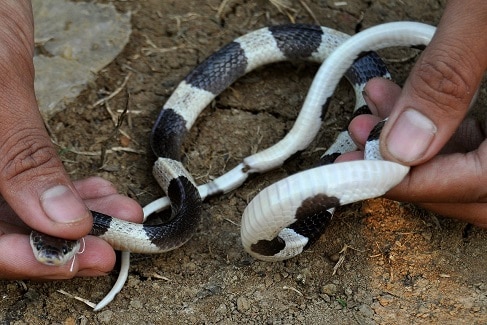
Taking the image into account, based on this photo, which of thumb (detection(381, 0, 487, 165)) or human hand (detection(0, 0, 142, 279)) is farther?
human hand (detection(0, 0, 142, 279))

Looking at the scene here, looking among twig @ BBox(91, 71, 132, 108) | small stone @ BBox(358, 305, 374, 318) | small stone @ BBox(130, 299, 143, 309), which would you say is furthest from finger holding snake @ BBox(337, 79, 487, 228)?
twig @ BBox(91, 71, 132, 108)

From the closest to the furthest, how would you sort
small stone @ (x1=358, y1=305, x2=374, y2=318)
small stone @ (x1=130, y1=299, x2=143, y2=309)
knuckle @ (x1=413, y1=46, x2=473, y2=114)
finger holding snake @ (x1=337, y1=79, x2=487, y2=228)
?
knuckle @ (x1=413, y1=46, x2=473, y2=114)
finger holding snake @ (x1=337, y1=79, x2=487, y2=228)
small stone @ (x1=358, y1=305, x2=374, y2=318)
small stone @ (x1=130, y1=299, x2=143, y2=309)

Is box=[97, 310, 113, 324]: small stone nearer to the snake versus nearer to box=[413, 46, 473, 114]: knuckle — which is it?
the snake

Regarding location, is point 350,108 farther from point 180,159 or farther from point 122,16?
point 122,16

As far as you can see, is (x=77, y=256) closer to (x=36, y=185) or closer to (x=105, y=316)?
(x=105, y=316)

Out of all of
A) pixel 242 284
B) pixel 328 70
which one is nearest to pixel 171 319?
pixel 242 284

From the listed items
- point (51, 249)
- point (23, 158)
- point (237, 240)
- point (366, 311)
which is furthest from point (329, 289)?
point (23, 158)

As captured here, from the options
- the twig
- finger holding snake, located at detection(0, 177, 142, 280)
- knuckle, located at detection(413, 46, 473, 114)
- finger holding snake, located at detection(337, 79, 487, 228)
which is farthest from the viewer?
the twig

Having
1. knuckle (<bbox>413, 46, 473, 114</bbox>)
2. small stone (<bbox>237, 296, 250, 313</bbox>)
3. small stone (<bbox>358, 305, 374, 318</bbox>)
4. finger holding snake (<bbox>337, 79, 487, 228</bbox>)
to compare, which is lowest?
small stone (<bbox>237, 296, 250, 313</bbox>)
